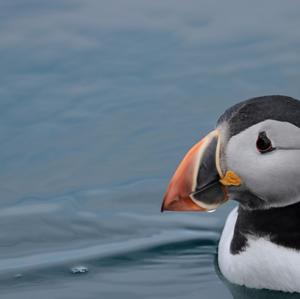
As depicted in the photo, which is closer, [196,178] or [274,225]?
[196,178]

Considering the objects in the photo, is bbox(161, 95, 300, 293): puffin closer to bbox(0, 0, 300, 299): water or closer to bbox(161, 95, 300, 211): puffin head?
bbox(161, 95, 300, 211): puffin head

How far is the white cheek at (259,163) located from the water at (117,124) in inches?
32.0

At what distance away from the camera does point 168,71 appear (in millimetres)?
10352

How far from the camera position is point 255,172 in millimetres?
7125

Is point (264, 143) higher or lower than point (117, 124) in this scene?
higher

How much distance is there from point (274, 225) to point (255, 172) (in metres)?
0.42

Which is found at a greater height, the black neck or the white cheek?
the white cheek

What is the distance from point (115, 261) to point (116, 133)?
1.46 m

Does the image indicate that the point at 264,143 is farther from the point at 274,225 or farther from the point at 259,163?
the point at 274,225

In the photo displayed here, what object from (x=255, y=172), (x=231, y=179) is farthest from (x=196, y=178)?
(x=255, y=172)

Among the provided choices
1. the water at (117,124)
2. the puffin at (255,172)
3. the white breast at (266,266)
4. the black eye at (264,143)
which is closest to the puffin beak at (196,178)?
the puffin at (255,172)

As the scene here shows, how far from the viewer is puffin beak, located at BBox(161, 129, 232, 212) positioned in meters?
7.12

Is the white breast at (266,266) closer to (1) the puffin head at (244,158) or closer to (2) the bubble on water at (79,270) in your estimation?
(1) the puffin head at (244,158)

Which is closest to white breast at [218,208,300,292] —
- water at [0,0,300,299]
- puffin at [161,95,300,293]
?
puffin at [161,95,300,293]
